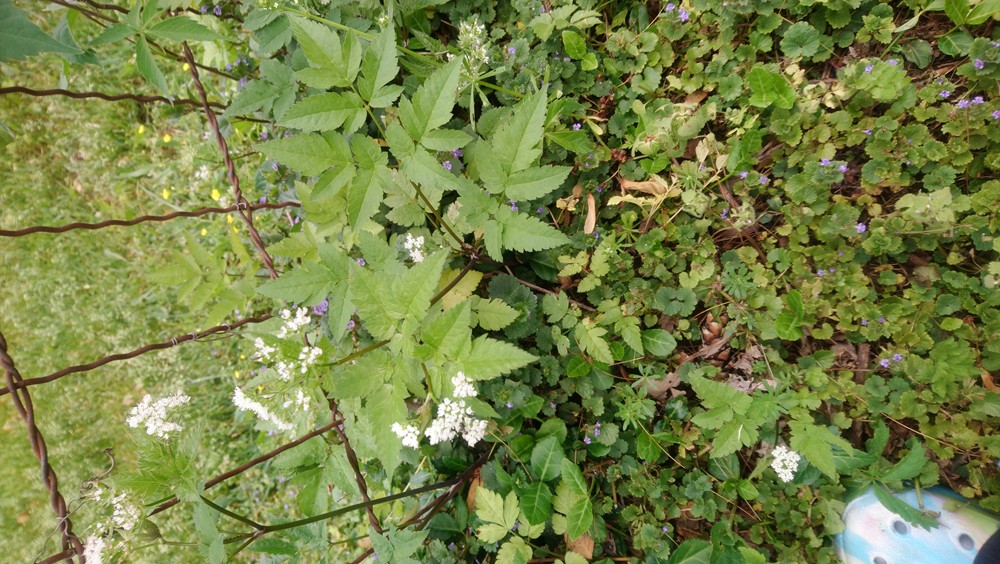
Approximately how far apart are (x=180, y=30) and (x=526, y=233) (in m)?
1.37

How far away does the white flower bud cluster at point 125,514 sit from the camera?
1495mm

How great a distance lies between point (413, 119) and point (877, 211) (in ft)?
6.13

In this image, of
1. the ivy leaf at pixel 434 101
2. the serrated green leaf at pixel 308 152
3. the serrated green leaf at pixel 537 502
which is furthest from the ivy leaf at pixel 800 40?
the serrated green leaf at pixel 537 502

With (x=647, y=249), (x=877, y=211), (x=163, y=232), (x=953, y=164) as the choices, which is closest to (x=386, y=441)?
(x=647, y=249)

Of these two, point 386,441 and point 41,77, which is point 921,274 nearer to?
point 386,441

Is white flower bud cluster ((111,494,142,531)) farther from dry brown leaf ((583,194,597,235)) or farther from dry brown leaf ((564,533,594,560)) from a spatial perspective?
dry brown leaf ((583,194,597,235))

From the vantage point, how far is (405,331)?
1.59 m

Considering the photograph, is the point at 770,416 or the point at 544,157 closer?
the point at 770,416

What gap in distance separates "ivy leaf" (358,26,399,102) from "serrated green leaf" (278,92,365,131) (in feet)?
0.19

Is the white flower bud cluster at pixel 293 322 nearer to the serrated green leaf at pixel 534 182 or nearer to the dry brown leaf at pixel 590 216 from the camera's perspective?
the serrated green leaf at pixel 534 182

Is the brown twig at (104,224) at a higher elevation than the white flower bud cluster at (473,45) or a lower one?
lower

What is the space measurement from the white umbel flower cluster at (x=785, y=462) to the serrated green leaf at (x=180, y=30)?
2522 mm

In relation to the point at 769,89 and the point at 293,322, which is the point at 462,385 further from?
the point at 769,89

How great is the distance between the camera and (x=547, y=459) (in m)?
2.13
